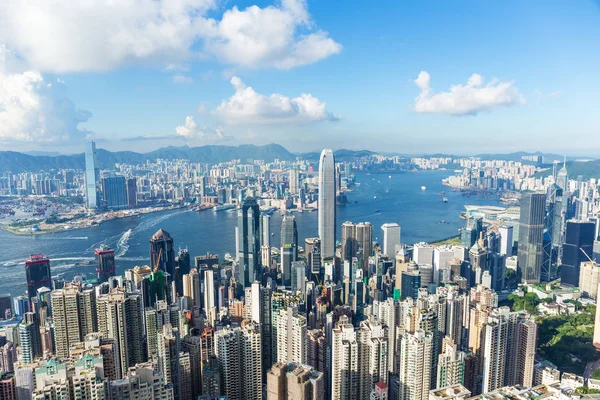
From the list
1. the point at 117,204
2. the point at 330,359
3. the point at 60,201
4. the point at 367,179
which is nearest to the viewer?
the point at 330,359

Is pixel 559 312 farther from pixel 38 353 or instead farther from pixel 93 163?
pixel 93 163

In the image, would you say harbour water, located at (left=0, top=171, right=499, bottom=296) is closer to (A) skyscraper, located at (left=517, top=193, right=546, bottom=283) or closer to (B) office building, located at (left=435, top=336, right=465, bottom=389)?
(A) skyscraper, located at (left=517, top=193, right=546, bottom=283)

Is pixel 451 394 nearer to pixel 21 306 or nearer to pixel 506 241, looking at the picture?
pixel 21 306

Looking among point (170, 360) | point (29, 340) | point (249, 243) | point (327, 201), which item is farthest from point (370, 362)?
point (327, 201)

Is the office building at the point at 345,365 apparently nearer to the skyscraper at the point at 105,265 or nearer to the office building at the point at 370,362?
the office building at the point at 370,362

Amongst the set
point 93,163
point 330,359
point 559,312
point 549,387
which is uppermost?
point 93,163

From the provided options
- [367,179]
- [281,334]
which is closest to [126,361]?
[281,334]

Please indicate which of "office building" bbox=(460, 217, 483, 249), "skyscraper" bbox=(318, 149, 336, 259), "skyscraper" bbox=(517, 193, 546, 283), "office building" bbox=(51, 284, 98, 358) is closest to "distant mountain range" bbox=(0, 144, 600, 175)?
"skyscraper" bbox=(318, 149, 336, 259)
